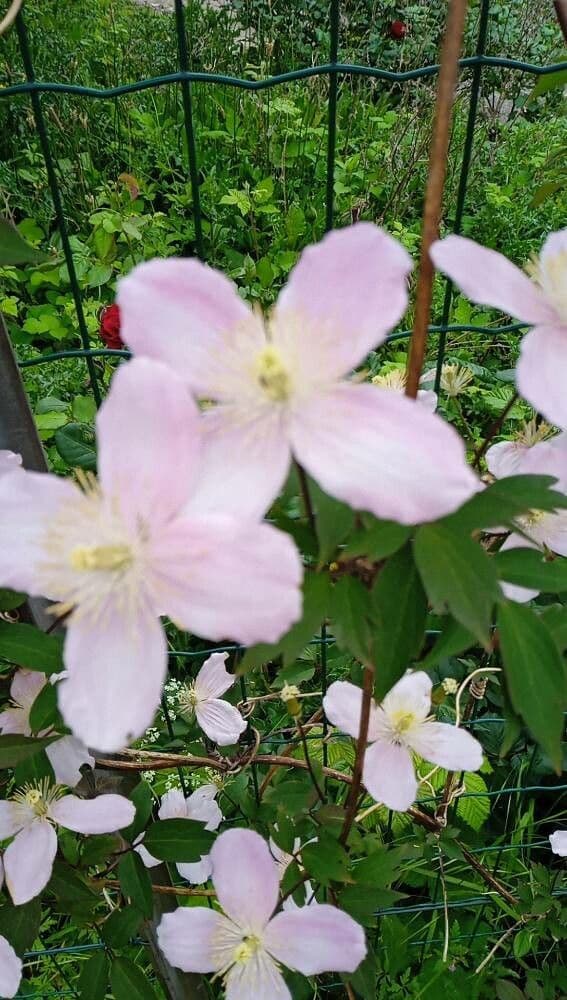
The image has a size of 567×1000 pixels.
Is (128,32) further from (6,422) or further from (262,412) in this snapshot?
(262,412)

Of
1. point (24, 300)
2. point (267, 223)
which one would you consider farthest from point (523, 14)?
point (24, 300)

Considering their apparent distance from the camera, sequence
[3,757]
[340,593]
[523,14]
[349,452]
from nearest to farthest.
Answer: [349,452], [340,593], [3,757], [523,14]

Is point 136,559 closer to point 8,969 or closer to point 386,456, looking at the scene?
point 386,456

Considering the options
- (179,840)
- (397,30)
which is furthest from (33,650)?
(397,30)

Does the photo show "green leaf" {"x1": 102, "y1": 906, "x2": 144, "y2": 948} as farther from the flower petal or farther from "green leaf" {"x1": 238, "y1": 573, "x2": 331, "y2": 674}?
"green leaf" {"x1": 238, "y1": 573, "x2": 331, "y2": 674}

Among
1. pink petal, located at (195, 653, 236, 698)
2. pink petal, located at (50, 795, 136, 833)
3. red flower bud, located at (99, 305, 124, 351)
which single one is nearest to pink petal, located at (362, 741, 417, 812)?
pink petal, located at (50, 795, 136, 833)

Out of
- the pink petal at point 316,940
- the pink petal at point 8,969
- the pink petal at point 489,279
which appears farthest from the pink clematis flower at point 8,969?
the pink petal at point 489,279
